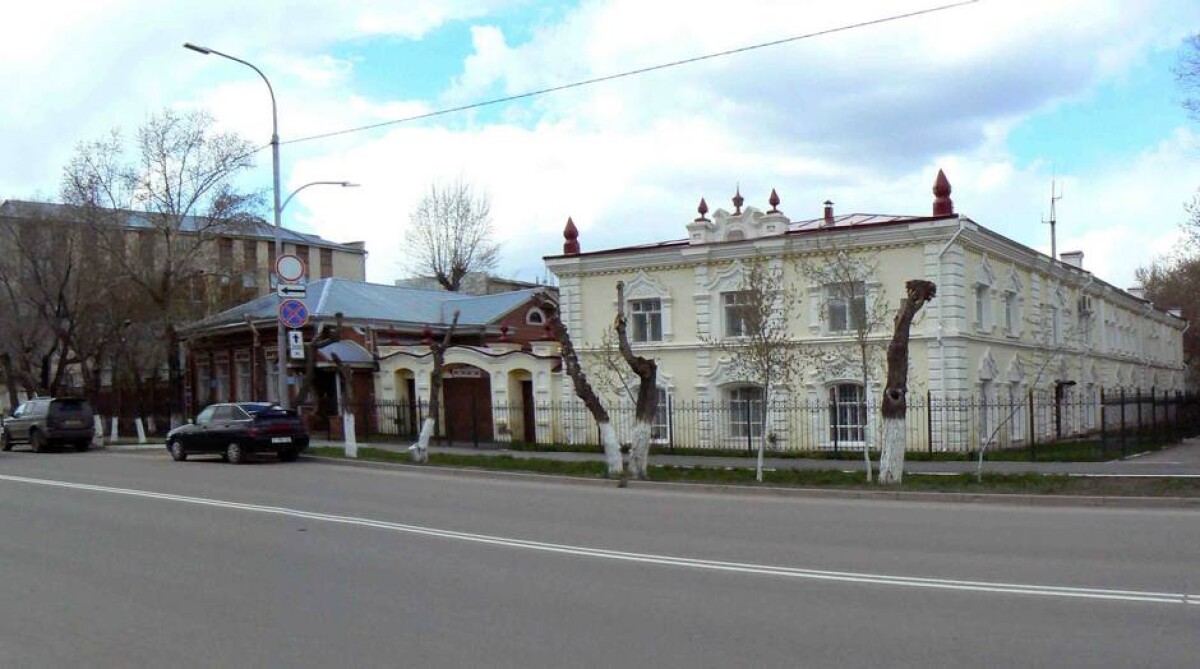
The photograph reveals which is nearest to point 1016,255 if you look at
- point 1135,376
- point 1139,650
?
point 1135,376

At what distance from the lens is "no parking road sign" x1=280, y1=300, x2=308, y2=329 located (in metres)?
25.9

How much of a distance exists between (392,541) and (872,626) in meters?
6.26

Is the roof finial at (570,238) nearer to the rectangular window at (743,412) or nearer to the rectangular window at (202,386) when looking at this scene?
the rectangular window at (743,412)

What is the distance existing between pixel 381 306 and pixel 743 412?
18.2 meters

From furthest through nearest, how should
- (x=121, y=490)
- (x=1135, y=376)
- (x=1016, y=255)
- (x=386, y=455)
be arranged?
(x=1135, y=376)
(x=1016, y=255)
(x=386, y=455)
(x=121, y=490)

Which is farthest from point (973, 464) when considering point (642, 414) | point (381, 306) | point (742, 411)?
point (381, 306)

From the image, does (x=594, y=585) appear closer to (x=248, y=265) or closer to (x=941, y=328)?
(x=941, y=328)

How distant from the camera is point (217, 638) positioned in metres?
7.44

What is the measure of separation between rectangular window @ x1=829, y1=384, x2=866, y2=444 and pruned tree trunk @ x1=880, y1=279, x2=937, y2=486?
949 centimetres

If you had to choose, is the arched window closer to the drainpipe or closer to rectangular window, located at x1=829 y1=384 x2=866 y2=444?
rectangular window, located at x1=829 y1=384 x2=866 y2=444

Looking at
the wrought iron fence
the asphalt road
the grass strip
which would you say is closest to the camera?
the asphalt road

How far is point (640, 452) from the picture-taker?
67.3 ft

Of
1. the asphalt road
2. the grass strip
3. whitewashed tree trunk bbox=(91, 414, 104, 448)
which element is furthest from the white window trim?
whitewashed tree trunk bbox=(91, 414, 104, 448)

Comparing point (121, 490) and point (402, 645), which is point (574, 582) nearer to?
point (402, 645)
